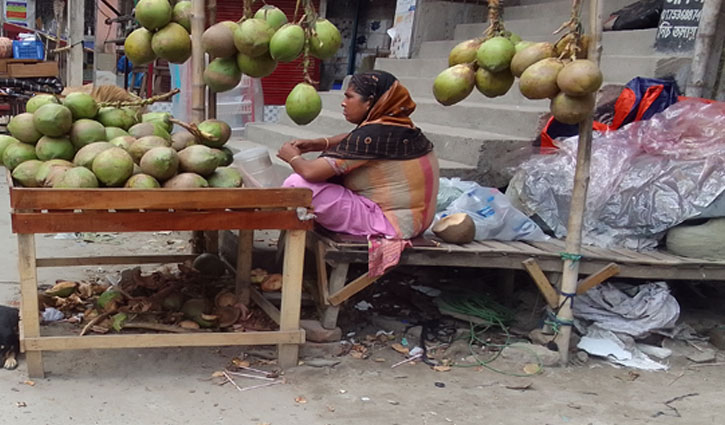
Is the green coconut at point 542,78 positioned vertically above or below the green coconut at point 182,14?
below

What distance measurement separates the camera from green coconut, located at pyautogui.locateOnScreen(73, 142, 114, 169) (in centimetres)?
301

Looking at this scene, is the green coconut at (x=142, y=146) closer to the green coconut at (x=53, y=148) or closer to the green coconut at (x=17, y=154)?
the green coconut at (x=53, y=148)

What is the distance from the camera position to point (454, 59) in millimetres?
3463

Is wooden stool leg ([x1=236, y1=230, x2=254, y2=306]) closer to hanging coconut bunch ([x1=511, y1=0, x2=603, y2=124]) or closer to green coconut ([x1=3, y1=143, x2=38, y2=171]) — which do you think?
green coconut ([x1=3, y1=143, x2=38, y2=171])

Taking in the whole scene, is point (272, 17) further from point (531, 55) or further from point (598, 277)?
point (598, 277)

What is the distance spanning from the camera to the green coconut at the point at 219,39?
10.6ft

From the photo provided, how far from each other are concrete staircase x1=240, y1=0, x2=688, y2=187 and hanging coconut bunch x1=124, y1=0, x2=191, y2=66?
87.0 inches

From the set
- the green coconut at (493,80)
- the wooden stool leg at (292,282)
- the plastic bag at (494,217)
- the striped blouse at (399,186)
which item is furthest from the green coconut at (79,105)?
the plastic bag at (494,217)

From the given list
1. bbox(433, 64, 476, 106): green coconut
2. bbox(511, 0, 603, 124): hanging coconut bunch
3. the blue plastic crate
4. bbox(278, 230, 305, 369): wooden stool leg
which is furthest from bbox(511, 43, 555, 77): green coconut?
the blue plastic crate

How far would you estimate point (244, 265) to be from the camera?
391 cm

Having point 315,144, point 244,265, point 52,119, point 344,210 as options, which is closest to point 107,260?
point 244,265

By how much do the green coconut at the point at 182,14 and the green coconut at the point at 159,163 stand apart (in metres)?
0.78

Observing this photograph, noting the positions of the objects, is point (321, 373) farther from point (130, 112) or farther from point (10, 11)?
point (10, 11)

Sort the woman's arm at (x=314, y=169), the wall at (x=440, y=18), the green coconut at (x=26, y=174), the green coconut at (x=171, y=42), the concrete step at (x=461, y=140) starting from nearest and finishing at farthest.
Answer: the green coconut at (x=26, y=174) → the green coconut at (x=171, y=42) → the woman's arm at (x=314, y=169) → the concrete step at (x=461, y=140) → the wall at (x=440, y=18)
